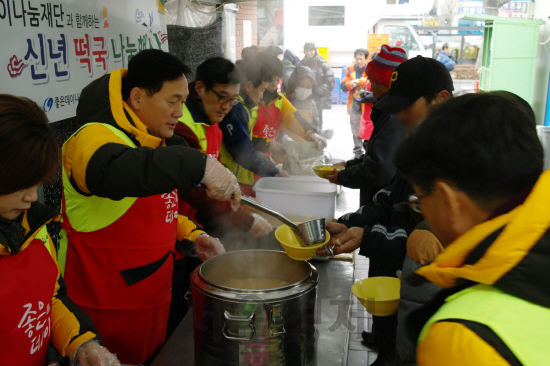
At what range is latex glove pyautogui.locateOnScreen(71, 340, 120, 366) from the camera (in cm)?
128

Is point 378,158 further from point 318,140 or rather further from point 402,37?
point 402,37

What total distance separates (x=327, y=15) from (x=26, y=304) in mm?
16157

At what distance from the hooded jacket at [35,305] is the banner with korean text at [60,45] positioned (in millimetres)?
783

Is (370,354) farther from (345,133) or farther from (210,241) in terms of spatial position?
(345,133)

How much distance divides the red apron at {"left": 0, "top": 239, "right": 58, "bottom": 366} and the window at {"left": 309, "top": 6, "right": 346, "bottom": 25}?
52.1 feet

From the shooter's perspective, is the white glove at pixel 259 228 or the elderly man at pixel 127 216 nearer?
the elderly man at pixel 127 216

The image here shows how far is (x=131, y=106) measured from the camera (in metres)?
1.74

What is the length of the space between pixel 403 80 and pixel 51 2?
1757 millimetres

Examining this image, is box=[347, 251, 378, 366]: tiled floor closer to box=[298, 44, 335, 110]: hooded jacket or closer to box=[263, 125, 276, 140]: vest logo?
box=[263, 125, 276, 140]: vest logo

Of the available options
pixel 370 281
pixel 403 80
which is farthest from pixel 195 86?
pixel 370 281

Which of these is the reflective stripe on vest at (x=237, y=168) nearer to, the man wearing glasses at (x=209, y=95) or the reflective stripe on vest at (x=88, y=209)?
the man wearing glasses at (x=209, y=95)

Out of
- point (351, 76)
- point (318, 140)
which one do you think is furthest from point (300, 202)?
point (351, 76)

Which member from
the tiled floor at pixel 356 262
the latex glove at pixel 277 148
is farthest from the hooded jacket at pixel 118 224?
the latex glove at pixel 277 148

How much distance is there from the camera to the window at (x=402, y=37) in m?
13.3
